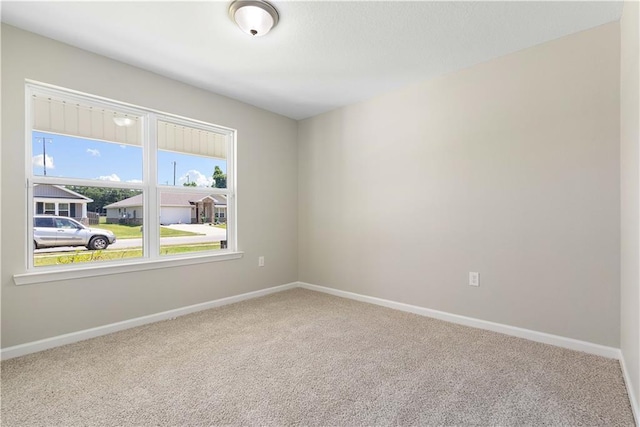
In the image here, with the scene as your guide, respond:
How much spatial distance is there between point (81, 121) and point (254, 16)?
5.90ft

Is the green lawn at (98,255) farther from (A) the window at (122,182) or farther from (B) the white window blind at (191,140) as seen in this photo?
(B) the white window blind at (191,140)

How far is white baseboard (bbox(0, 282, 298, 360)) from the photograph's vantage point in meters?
2.19

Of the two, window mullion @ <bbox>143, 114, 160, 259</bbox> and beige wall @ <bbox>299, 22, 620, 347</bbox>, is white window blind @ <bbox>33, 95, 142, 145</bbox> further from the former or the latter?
beige wall @ <bbox>299, 22, 620, 347</bbox>

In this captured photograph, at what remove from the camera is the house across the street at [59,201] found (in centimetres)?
237

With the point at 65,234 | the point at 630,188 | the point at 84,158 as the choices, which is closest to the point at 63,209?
the point at 65,234

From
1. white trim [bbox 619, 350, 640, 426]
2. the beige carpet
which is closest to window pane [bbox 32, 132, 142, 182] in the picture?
the beige carpet

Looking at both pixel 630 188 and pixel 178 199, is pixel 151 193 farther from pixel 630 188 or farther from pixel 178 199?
pixel 630 188

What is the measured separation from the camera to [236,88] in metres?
3.27

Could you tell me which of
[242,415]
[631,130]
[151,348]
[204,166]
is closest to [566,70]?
[631,130]

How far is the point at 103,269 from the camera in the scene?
2588 mm

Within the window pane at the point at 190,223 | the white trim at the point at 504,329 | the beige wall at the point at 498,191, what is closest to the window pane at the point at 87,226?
the window pane at the point at 190,223

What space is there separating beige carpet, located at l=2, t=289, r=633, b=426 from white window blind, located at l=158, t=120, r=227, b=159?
5.95 ft

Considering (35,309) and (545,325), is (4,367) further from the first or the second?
(545,325)

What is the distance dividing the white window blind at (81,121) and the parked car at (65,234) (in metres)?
0.73
